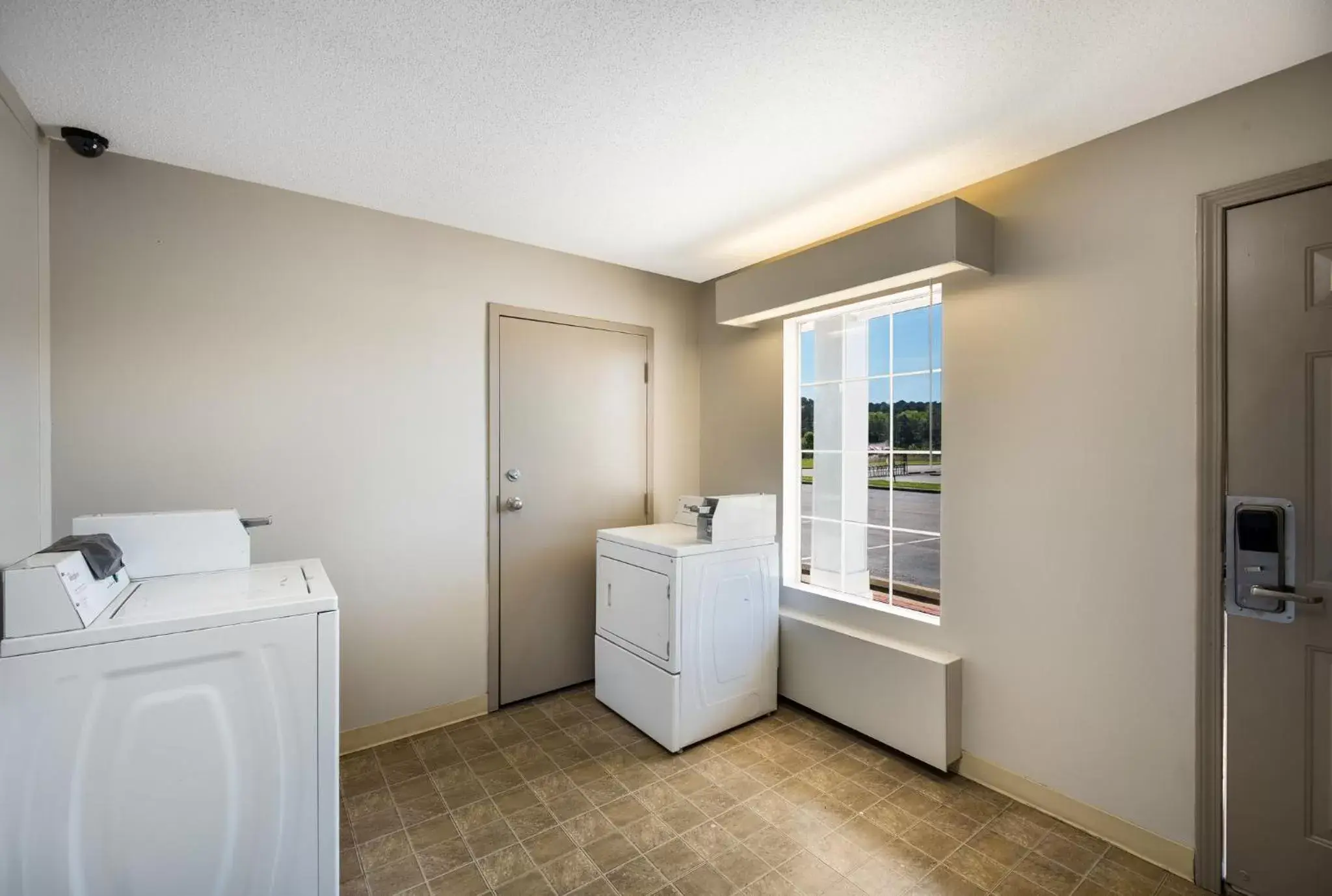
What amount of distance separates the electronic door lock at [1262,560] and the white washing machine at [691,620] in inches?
66.5

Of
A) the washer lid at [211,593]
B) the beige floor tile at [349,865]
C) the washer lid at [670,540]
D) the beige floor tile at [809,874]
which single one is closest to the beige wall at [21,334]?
the washer lid at [211,593]

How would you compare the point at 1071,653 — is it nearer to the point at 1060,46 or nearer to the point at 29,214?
the point at 1060,46

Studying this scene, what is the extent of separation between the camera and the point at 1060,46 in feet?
5.16

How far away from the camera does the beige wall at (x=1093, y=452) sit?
186cm

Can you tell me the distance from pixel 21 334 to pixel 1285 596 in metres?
3.89

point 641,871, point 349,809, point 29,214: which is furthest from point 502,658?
point 29,214

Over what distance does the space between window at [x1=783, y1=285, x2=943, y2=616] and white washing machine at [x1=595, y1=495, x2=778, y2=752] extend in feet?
1.21

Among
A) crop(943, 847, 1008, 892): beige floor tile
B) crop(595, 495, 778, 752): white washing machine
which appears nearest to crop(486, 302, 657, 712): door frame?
crop(595, 495, 778, 752): white washing machine

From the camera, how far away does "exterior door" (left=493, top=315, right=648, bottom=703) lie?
312 centimetres

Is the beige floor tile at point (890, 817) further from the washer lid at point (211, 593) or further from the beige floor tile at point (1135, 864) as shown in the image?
the washer lid at point (211, 593)

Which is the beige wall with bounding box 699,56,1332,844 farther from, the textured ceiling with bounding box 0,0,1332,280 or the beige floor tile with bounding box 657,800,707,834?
the beige floor tile with bounding box 657,800,707,834

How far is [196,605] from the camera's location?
1435 mm

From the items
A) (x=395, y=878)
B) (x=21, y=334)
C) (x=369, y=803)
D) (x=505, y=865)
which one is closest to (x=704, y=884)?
(x=505, y=865)

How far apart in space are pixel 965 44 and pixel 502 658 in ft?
10.3
